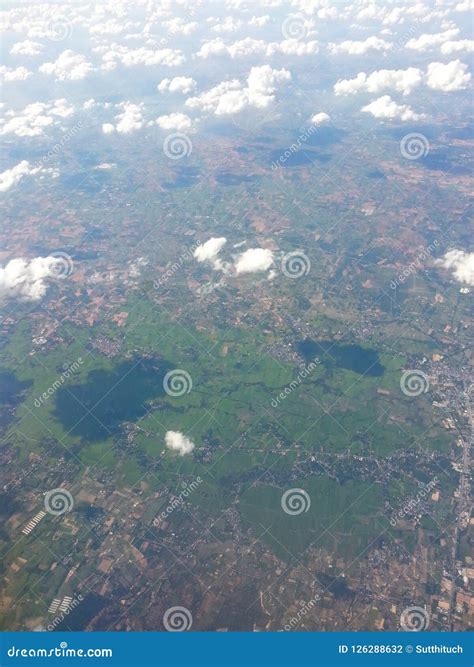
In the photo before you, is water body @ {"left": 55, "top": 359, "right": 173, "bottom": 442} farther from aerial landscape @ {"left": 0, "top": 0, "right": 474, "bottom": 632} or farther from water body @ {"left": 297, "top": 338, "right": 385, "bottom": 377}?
water body @ {"left": 297, "top": 338, "right": 385, "bottom": 377}

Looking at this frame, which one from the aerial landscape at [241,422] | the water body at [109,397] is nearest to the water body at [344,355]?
the aerial landscape at [241,422]

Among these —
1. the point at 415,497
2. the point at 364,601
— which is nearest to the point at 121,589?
the point at 364,601

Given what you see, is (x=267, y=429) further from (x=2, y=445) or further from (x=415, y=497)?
(x=2, y=445)

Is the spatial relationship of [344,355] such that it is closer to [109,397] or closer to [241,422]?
[241,422]

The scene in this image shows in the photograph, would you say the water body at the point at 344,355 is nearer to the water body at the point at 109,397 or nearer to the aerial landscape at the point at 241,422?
the aerial landscape at the point at 241,422

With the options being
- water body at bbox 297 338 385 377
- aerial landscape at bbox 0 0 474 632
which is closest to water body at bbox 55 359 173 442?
aerial landscape at bbox 0 0 474 632
